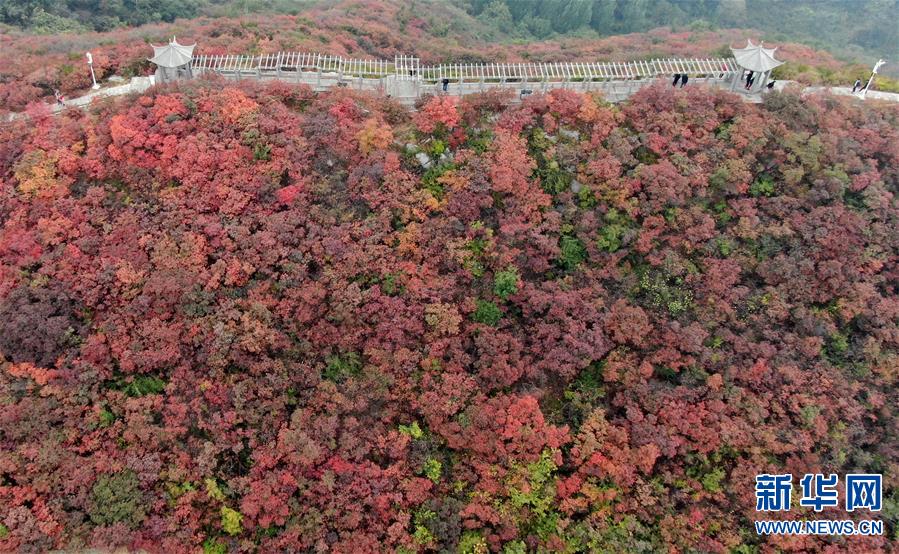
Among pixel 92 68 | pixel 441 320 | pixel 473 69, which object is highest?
pixel 92 68

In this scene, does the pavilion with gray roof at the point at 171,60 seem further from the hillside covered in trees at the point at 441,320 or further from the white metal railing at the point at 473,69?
the hillside covered in trees at the point at 441,320

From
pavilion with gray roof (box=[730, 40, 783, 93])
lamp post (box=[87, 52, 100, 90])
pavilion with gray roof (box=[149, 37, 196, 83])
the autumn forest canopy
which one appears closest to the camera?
the autumn forest canopy

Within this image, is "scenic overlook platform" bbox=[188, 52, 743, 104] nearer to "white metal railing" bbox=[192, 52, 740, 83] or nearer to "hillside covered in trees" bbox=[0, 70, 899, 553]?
"white metal railing" bbox=[192, 52, 740, 83]

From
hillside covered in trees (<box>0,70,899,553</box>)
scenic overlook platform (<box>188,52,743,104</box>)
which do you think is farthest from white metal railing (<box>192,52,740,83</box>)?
hillside covered in trees (<box>0,70,899,553</box>)

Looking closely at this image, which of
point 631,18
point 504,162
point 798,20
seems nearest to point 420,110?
point 504,162

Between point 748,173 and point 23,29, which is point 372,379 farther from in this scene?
point 23,29

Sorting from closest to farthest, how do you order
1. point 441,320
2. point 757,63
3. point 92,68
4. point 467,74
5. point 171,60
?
point 441,320, point 757,63, point 171,60, point 92,68, point 467,74

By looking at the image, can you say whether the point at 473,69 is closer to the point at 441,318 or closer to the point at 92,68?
the point at 441,318

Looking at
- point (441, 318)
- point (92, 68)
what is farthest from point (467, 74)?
point (92, 68)
